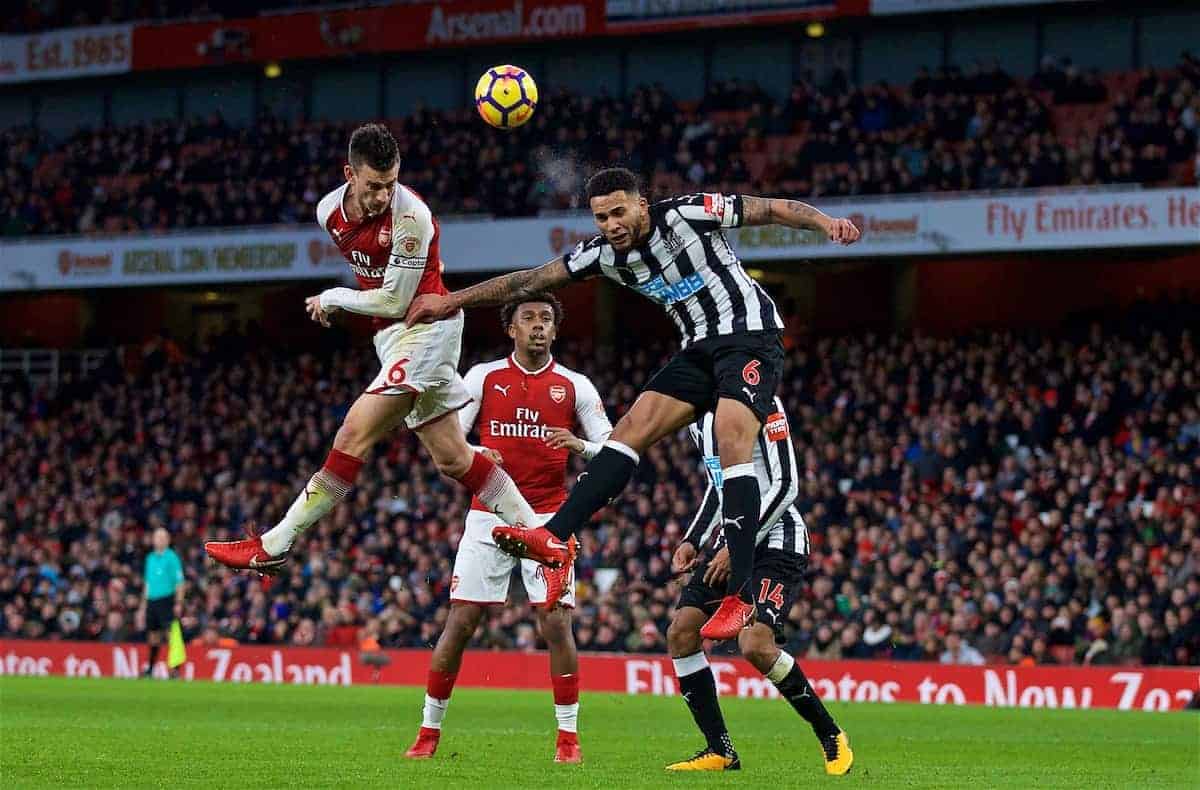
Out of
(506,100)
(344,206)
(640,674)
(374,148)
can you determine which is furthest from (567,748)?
(640,674)

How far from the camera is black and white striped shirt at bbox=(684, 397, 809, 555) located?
9945 millimetres

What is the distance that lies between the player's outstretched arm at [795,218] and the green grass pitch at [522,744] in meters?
2.76

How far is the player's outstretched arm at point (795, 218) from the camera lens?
915 centimetres

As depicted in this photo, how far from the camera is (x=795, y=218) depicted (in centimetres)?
929

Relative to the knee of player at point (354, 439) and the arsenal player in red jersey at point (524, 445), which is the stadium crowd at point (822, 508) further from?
the knee of player at point (354, 439)

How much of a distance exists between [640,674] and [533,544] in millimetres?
13588

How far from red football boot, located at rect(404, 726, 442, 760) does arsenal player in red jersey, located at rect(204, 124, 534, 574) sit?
1.58 metres

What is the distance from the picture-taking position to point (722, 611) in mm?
9180

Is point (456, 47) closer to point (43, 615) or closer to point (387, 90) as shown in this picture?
point (387, 90)

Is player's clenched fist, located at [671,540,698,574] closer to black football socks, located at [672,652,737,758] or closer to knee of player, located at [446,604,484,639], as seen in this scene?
black football socks, located at [672,652,737,758]

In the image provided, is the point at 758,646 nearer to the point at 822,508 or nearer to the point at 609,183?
the point at 609,183

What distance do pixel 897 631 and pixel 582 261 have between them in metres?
13.9

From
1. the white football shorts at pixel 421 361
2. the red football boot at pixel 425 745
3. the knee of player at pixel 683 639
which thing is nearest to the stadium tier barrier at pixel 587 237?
the red football boot at pixel 425 745

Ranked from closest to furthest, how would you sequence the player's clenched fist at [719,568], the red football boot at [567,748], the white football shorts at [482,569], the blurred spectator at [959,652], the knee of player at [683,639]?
the player's clenched fist at [719,568] → the knee of player at [683,639] → the red football boot at [567,748] → the white football shorts at [482,569] → the blurred spectator at [959,652]
